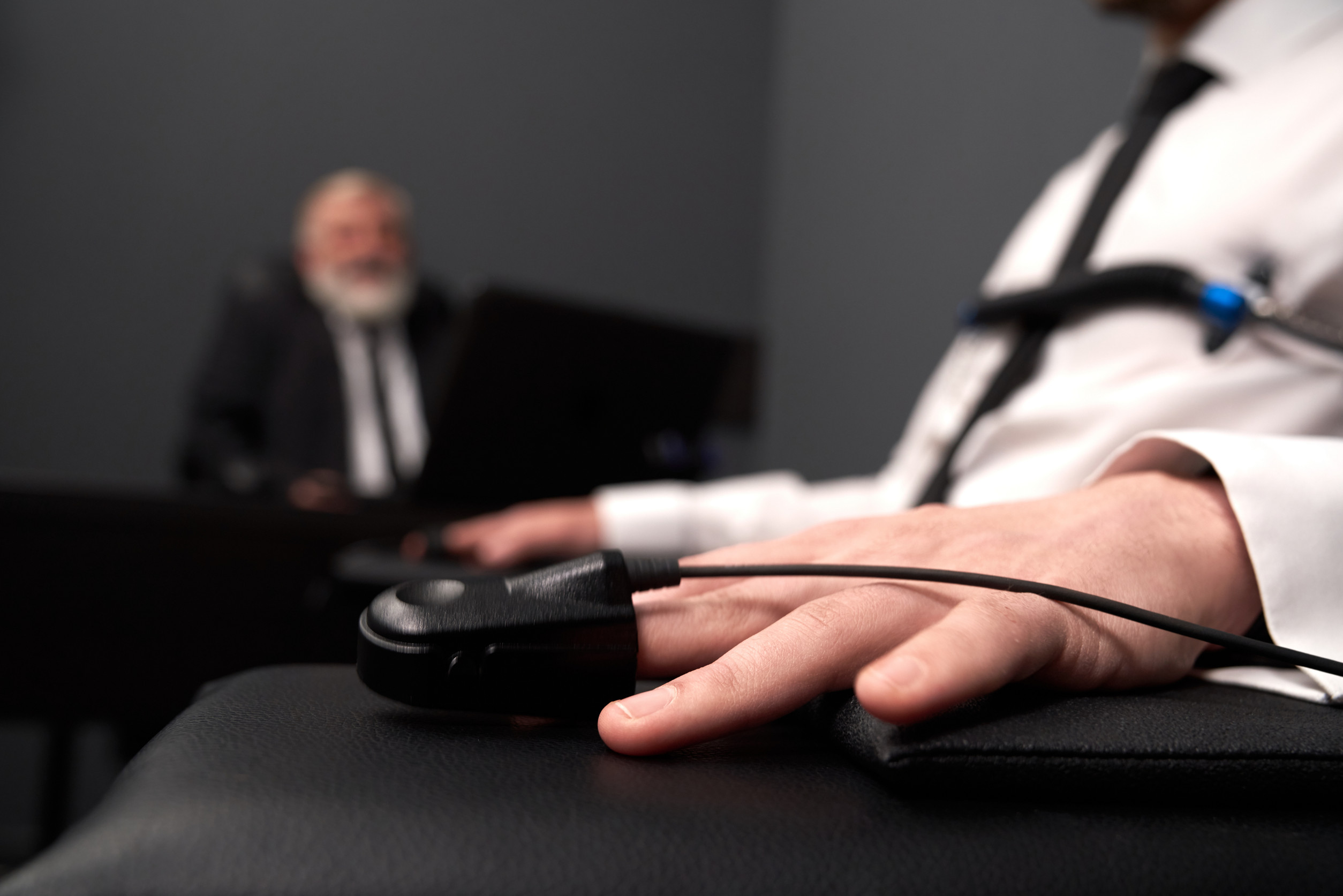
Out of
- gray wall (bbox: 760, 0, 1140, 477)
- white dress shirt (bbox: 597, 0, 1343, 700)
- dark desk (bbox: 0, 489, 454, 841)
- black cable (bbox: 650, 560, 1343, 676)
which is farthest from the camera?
gray wall (bbox: 760, 0, 1140, 477)

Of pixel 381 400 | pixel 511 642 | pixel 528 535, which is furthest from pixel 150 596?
pixel 381 400

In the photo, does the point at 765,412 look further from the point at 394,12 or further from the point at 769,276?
the point at 394,12

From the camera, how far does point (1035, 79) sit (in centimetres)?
129

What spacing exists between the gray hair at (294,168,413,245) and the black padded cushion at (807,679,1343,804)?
291 centimetres

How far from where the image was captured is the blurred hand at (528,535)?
83cm

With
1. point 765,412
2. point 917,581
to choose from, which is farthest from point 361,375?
point 917,581

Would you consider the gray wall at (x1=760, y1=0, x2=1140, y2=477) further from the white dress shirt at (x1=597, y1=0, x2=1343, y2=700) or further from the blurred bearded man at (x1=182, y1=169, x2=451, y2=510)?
the blurred bearded man at (x1=182, y1=169, x2=451, y2=510)

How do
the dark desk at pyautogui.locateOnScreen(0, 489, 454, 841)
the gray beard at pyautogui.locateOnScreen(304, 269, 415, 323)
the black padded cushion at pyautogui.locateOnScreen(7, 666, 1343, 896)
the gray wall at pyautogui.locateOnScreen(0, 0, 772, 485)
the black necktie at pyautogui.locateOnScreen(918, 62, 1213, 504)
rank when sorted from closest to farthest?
the black padded cushion at pyautogui.locateOnScreen(7, 666, 1343, 896)
the black necktie at pyautogui.locateOnScreen(918, 62, 1213, 504)
the dark desk at pyautogui.locateOnScreen(0, 489, 454, 841)
the gray beard at pyautogui.locateOnScreen(304, 269, 415, 323)
the gray wall at pyautogui.locateOnScreen(0, 0, 772, 485)

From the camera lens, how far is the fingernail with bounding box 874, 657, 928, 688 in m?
0.25

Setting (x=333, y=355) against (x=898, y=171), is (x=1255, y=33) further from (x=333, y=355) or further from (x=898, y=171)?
(x=333, y=355)

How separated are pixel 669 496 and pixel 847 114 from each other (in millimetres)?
1566

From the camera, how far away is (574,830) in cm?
21

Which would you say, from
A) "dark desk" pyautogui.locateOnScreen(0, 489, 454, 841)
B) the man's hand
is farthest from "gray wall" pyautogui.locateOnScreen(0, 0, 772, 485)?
the man's hand

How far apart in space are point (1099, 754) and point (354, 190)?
295 cm
